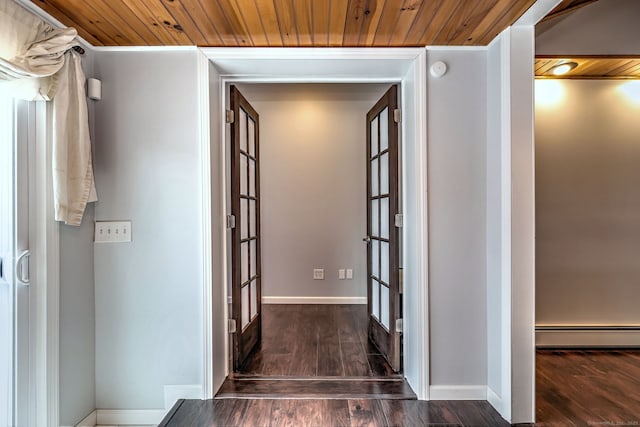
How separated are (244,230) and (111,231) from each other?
36.8 inches

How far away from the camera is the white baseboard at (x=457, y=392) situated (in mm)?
2176

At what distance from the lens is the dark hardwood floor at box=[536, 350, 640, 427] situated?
2.02 meters

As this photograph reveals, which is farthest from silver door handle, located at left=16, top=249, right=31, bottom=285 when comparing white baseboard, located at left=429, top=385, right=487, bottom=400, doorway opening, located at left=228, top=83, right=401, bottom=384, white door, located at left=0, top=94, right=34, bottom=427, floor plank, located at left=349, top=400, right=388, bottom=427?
doorway opening, located at left=228, top=83, right=401, bottom=384

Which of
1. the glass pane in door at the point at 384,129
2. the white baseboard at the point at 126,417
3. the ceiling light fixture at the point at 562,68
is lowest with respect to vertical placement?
the white baseboard at the point at 126,417

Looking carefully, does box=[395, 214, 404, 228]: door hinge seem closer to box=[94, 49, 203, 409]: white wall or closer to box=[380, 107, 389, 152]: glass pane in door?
box=[380, 107, 389, 152]: glass pane in door

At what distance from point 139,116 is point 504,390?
2.70 m

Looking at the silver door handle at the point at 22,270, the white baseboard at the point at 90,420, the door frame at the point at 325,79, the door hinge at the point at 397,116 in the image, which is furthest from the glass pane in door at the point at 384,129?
the white baseboard at the point at 90,420

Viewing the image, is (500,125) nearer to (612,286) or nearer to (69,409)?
(612,286)

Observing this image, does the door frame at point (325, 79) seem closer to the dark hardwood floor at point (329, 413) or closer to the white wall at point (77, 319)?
the dark hardwood floor at point (329, 413)

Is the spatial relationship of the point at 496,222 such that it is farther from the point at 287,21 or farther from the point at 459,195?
the point at 287,21

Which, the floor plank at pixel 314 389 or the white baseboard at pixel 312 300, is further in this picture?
the white baseboard at pixel 312 300

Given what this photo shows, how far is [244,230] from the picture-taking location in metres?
2.80

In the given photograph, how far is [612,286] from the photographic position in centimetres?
301

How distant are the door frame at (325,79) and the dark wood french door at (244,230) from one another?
0.42ft
